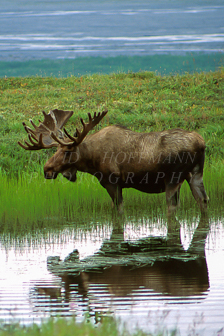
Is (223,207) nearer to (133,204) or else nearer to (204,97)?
(133,204)

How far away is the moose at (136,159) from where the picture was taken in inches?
322

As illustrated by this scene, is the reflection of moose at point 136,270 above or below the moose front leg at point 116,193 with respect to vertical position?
below

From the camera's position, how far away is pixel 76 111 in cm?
2056

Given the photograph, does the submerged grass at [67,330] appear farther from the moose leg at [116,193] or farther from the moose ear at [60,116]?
the moose ear at [60,116]

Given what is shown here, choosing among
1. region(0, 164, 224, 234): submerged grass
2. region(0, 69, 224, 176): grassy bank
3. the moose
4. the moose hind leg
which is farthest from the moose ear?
region(0, 69, 224, 176): grassy bank

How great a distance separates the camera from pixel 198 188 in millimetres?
8484

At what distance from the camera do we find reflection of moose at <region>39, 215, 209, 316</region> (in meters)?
4.65

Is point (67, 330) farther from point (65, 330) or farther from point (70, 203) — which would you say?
point (70, 203)

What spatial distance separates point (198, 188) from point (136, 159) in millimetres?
1166

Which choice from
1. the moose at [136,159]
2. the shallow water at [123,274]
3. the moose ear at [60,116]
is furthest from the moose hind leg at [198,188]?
the moose ear at [60,116]

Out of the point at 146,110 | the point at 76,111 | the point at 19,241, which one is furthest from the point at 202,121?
the point at 19,241

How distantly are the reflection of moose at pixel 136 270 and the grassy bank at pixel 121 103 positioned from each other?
7.85 metres

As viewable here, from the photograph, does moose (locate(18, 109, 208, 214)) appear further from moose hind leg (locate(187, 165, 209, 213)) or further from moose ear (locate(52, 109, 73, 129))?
moose ear (locate(52, 109, 73, 129))

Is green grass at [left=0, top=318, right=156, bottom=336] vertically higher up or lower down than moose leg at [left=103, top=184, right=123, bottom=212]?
lower down
